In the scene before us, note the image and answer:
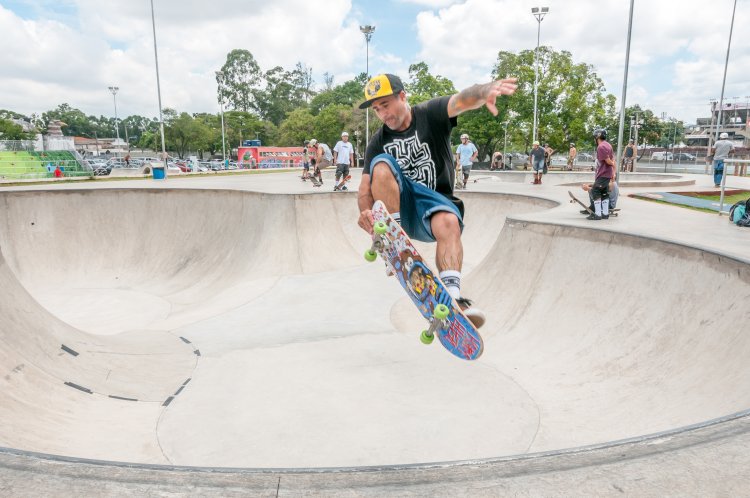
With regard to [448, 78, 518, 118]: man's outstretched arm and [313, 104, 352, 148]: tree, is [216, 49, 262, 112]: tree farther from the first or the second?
[448, 78, 518, 118]: man's outstretched arm

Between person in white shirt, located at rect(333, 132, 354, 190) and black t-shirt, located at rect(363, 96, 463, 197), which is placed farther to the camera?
person in white shirt, located at rect(333, 132, 354, 190)

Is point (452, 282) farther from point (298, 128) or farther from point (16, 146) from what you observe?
point (298, 128)

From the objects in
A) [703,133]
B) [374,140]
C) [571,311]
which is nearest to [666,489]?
[374,140]

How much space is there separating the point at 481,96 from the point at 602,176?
674 cm

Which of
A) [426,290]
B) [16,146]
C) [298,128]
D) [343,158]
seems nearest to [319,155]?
[343,158]

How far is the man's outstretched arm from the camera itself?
134 inches

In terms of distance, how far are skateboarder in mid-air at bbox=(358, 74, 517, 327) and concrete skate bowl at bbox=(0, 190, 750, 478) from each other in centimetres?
154

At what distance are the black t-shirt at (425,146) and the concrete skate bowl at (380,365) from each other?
7.30 feet

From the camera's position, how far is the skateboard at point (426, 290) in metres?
3.83

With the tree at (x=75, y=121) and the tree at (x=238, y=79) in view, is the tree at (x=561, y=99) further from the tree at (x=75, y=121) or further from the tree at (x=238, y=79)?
the tree at (x=75, y=121)

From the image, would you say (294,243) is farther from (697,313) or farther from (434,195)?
(697,313)

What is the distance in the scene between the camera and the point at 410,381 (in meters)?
5.43

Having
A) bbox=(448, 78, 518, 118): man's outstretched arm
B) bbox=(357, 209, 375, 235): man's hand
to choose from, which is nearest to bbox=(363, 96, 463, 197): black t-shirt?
bbox=(448, 78, 518, 118): man's outstretched arm

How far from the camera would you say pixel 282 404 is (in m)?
4.89
